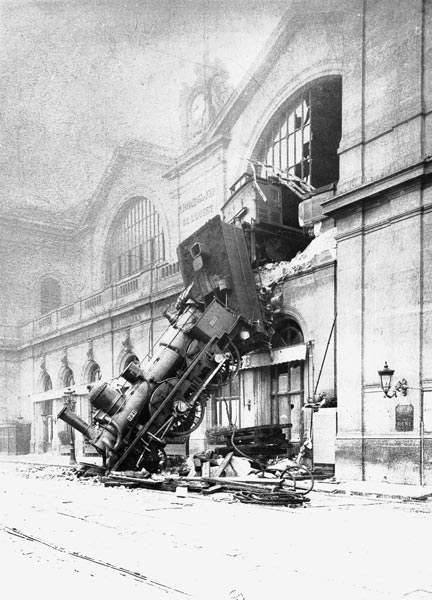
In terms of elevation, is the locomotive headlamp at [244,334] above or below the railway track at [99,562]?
above

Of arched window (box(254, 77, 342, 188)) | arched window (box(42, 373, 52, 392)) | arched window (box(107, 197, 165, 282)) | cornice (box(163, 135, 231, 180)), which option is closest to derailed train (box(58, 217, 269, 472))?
arched window (box(254, 77, 342, 188))

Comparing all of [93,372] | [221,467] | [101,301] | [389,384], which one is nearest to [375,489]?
[389,384]

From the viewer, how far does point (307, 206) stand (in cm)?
1886

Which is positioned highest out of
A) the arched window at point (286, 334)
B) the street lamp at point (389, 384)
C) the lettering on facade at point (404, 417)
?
the arched window at point (286, 334)

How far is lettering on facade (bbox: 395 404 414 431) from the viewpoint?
1437 centimetres

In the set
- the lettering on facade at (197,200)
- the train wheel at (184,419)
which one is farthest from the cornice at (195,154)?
the train wheel at (184,419)

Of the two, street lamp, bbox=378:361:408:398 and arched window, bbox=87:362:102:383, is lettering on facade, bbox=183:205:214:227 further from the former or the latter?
street lamp, bbox=378:361:408:398

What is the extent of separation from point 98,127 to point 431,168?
14.9 m

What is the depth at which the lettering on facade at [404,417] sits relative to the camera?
14367 millimetres

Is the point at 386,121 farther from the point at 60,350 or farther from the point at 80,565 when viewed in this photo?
the point at 60,350

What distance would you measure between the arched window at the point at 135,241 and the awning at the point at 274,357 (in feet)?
37.4

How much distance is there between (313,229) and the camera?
18.9 m

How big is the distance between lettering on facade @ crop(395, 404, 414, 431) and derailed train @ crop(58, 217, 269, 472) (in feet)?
15.3

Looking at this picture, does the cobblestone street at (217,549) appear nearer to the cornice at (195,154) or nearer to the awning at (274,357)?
the awning at (274,357)
